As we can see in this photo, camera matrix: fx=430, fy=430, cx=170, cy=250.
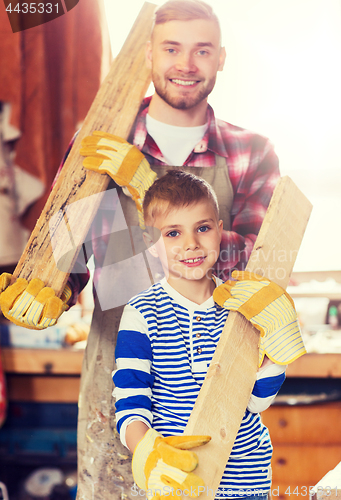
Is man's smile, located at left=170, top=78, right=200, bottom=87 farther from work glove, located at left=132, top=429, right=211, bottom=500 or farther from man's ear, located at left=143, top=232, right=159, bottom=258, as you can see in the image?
work glove, located at left=132, top=429, right=211, bottom=500

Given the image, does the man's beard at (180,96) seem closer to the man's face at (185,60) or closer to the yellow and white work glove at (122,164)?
the man's face at (185,60)

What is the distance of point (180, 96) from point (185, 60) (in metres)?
0.09

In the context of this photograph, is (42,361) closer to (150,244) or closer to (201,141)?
(150,244)

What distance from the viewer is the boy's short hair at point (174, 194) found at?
1040mm

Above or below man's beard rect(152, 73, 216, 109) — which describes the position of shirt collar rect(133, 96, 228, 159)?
below

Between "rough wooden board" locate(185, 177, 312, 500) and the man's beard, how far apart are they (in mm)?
323

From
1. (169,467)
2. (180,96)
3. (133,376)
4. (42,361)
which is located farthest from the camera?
(42,361)

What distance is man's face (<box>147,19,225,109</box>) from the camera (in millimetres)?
1131

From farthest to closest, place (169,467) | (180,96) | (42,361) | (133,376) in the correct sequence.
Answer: (42,361) < (180,96) < (133,376) < (169,467)

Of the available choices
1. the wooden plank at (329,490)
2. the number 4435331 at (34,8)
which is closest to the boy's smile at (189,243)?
the wooden plank at (329,490)

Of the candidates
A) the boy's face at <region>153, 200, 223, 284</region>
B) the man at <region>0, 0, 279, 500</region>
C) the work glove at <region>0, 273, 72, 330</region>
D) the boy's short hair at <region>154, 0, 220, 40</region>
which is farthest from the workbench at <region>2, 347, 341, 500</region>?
the boy's short hair at <region>154, 0, 220, 40</region>

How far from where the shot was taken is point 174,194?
3.43 ft

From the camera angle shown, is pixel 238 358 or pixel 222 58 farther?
pixel 222 58

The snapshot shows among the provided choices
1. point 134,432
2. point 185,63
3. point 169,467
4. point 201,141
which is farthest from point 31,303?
point 185,63
